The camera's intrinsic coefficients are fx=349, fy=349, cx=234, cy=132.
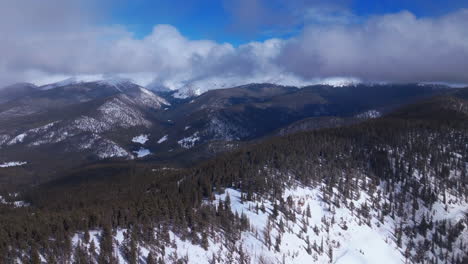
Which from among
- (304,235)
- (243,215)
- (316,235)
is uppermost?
(243,215)

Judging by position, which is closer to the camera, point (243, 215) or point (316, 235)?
point (243, 215)

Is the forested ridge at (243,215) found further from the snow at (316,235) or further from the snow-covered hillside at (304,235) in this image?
the snow at (316,235)

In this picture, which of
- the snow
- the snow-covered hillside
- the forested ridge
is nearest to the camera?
the forested ridge

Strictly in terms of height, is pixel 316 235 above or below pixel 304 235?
below

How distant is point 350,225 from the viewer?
140875 millimetres

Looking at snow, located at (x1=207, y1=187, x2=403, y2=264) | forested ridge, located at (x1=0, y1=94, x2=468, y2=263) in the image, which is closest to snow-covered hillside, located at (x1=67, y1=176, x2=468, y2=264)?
snow, located at (x1=207, y1=187, x2=403, y2=264)

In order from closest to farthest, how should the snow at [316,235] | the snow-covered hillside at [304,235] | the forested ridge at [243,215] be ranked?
the forested ridge at [243,215], the snow-covered hillside at [304,235], the snow at [316,235]

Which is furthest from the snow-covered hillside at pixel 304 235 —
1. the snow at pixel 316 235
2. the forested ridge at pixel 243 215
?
the forested ridge at pixel 243 215

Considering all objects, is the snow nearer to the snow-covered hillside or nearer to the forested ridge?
the snow-covered hillside

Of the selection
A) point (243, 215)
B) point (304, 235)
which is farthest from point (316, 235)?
point (243, 215)

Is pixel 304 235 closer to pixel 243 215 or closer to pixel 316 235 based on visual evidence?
pixel 316 235

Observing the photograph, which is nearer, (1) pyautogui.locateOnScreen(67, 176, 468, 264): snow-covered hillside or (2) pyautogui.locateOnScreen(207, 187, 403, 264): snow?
(1) pyautogui.locateOnScreen(67, 176, 468, 264): snow-covered hillside

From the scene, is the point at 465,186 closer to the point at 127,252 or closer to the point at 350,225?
the point at 350,225

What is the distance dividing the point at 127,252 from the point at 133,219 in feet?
46.1
